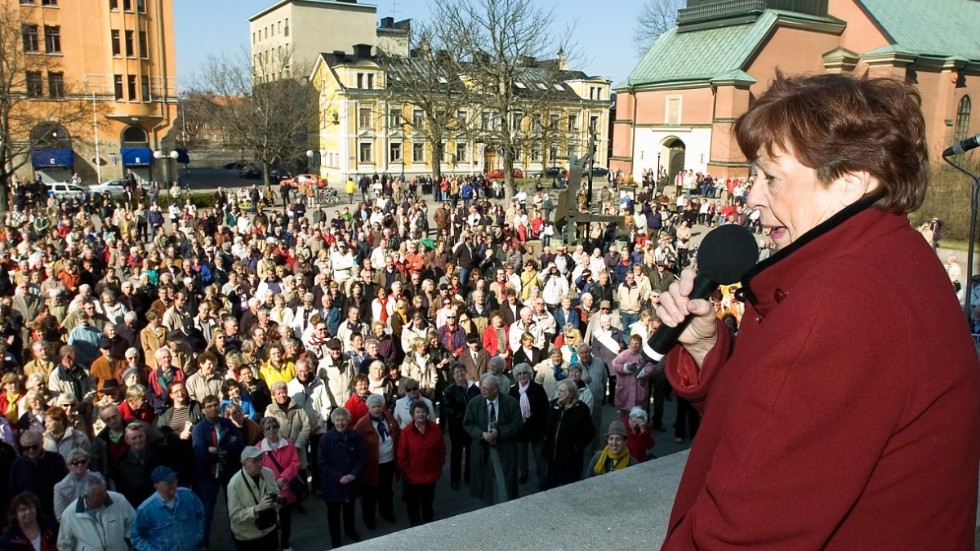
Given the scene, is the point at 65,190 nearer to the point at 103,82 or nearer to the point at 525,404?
the point at 103,82

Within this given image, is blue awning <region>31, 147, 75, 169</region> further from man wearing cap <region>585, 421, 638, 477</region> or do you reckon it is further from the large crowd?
man wearing cap <region>585, 421, 638, 477</region>

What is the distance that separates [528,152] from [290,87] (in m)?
27.6

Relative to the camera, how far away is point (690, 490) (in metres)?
1.44

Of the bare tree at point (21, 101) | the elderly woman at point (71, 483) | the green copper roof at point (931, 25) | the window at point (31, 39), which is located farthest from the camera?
the green copper roof at point (931, 25)

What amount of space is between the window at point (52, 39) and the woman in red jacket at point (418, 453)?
160 feet

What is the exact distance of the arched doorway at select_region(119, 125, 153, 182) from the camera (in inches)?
1906

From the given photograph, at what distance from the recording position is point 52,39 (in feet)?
150

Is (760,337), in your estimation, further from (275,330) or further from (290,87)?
(290,87)

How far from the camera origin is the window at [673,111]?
45047mm

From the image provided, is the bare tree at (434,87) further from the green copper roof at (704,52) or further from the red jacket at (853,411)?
the red jacket at (853,411)

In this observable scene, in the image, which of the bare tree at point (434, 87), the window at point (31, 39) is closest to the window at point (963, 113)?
the bare tree at point (434, 87)

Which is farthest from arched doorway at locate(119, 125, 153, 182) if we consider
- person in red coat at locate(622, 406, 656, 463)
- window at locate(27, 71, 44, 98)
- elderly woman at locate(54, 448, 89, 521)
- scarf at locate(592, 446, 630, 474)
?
scarf at locate(592, 446, 630, 474)

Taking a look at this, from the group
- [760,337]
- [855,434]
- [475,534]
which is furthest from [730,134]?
[475,534]

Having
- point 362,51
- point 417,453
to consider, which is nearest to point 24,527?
point 417,453
